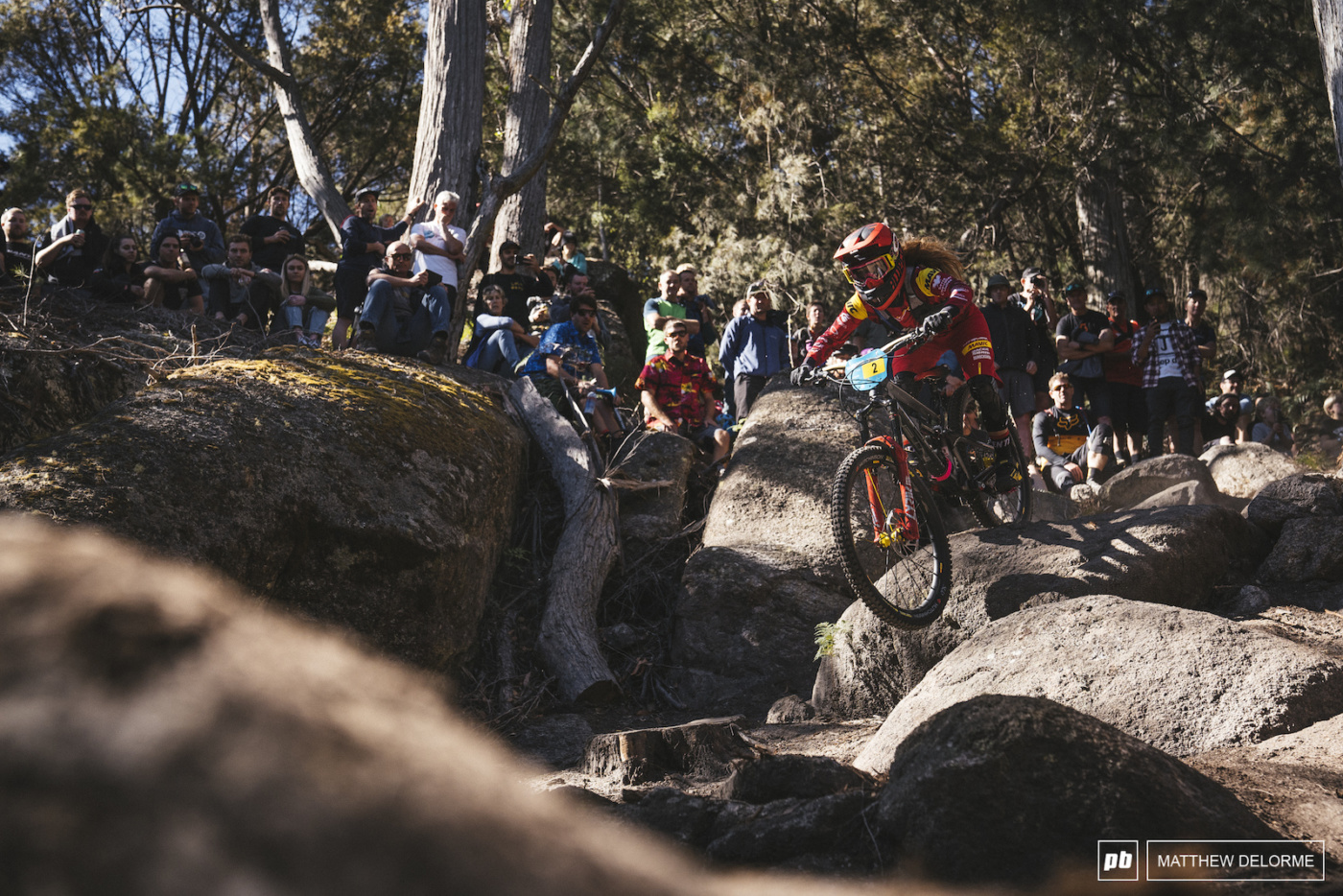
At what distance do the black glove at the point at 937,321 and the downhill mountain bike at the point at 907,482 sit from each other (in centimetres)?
6

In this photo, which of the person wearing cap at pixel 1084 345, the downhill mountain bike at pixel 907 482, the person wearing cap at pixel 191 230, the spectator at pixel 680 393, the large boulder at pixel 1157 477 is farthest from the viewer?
the person wearing cap at pixel 1084 345

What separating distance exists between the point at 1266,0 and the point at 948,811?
12166mm

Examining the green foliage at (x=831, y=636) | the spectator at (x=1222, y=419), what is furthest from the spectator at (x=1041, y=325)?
the green foliage at (x=831, y=636)

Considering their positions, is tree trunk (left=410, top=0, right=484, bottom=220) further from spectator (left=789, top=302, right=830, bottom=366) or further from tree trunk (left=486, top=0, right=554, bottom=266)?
spectator (left=789, top=302, right=830, bottom=366)

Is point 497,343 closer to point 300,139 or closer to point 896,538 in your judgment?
point 300,139

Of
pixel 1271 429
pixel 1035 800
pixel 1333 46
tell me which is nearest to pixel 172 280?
pixel 1035 800

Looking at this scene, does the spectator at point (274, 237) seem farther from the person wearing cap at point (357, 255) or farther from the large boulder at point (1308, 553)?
the large boulder at point (1308, 553)

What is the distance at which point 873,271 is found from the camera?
21.9 ft

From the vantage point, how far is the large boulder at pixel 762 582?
23.5ft

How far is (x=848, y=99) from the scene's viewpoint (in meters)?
16.6

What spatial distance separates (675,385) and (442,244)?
272 cm

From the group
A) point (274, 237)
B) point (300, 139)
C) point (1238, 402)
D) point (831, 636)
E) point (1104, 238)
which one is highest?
point (1104, 238)

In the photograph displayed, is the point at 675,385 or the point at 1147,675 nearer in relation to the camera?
the point at 1147,675

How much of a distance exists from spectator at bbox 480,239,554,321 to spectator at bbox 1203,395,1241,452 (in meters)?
9.41
